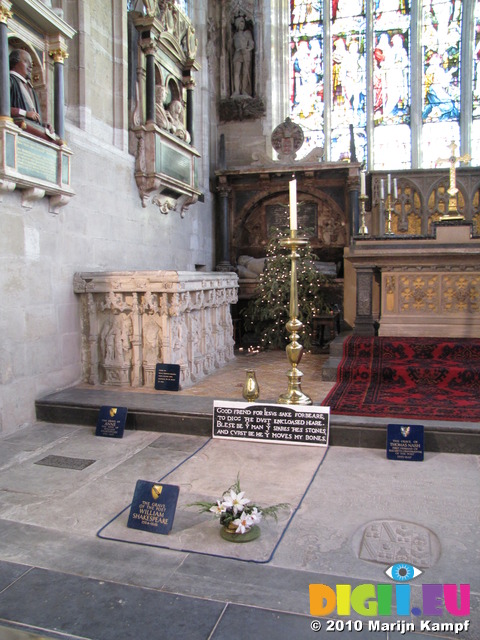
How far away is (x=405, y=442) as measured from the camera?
3609mm

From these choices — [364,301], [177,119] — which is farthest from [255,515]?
[177,119]

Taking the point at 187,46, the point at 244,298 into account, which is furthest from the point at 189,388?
the point at 187,46

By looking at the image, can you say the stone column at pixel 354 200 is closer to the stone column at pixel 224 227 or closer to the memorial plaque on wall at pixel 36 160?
the stone column at pixel 224 227

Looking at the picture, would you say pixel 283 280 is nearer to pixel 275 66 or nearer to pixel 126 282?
pixel 126 282

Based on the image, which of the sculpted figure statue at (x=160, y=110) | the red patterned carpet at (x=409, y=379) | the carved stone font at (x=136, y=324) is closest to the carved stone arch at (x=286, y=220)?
the sculpted figure statue at (x=160, y=110)

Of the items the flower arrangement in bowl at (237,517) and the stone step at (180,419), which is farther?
the stone step at (180,419)

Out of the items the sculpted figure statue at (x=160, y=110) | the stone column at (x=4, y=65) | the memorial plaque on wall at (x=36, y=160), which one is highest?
the sculpted figure statue at (x=160, y=110)

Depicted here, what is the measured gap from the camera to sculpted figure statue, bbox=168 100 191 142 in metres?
7.16

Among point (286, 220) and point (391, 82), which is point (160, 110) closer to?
point (286, 220)

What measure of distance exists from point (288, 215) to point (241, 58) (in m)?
3.02

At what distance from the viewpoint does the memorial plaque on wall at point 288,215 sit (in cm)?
954

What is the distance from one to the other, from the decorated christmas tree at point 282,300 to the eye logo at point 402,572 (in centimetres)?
530

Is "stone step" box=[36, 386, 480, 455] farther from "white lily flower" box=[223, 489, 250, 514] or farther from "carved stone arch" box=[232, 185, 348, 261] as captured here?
"carved stone arch" box=[232, 185, 348, 261]

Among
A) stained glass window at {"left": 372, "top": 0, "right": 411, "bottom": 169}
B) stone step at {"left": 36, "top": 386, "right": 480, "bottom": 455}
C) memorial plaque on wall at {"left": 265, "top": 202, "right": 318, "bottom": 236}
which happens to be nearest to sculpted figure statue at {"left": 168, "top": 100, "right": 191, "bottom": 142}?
memorial plaque on wall at {"left": 265, "top": 202, "right": 318, "bottom": 236}
